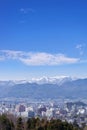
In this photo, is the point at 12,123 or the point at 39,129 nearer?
the point at 39,129

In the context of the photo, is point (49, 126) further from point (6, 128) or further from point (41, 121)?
point (6, 128)

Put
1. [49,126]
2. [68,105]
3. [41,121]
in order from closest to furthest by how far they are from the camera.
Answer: [49,126] → [41,121] → [68,105]

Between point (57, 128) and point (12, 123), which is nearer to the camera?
point (57, 128)

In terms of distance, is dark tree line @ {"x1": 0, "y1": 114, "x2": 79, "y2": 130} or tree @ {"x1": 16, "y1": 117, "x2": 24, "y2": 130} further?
tree @ {"x1": 16, "y1": 117, "x2": 24, "y2": 130}

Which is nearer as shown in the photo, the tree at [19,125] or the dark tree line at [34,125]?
the dark tree line at [34,125]

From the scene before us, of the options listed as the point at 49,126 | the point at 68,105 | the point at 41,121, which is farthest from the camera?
the point at 68,105

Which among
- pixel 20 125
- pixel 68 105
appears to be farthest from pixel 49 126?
pixel 68 105

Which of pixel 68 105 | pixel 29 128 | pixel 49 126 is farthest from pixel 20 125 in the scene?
pixel 68 105

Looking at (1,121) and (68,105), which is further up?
(68,105)

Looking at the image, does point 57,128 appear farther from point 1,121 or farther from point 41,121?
point 1,121
